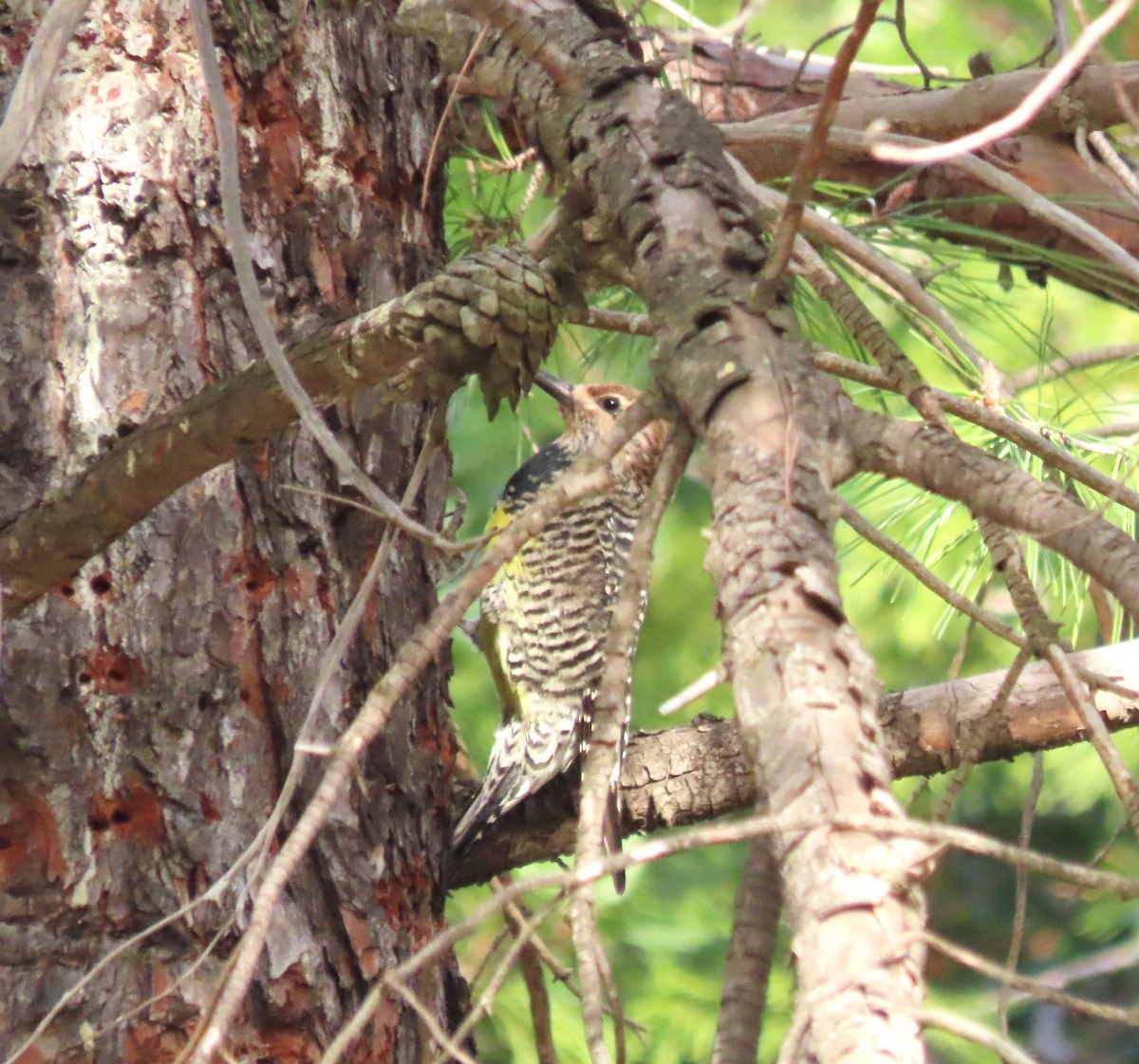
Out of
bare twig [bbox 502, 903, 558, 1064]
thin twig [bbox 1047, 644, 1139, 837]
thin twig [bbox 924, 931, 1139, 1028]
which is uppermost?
bare twig [bbox 502, 903, 558, 1064]

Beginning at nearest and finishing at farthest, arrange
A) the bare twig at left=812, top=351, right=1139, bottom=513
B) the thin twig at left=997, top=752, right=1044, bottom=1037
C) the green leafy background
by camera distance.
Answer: the thin twig at left=997, top=752, right=1044, bottom=1037
the bare twig at left=812, top=351, right=1139, bottom=513
the green leafy background

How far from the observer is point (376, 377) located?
1322 mm

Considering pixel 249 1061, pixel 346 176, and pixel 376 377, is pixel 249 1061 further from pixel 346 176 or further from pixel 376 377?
pixel 346 176

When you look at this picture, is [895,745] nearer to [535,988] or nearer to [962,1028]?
[535,988]

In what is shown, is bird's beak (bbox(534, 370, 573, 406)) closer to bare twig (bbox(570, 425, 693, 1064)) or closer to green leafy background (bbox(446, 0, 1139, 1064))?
green leafy background (bbox(446, 0, 1139, 1064))

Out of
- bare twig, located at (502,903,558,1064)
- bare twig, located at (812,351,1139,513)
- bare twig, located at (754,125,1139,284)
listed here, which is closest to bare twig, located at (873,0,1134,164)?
bare twig, located at (812,351,1139,513)

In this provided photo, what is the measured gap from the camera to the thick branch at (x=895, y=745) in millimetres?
1856

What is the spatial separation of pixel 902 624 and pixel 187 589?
11.1ft

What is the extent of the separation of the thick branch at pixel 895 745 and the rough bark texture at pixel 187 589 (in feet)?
0.83

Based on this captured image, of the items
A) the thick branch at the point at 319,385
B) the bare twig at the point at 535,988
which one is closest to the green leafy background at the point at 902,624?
the bare twig at the point at 535,988

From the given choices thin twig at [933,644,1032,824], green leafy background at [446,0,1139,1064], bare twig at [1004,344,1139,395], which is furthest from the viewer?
green leafy background at [446,0,1139,1064]

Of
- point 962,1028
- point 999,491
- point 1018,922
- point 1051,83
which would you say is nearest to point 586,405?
point 1018,922

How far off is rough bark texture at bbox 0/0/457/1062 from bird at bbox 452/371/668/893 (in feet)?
1.81

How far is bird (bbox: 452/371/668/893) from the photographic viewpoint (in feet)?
8.66
